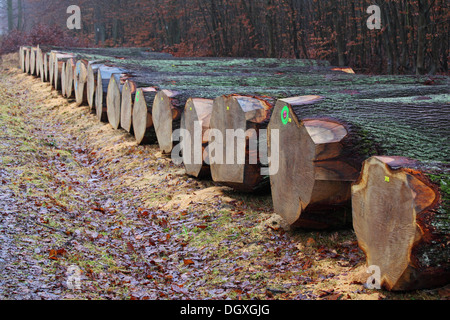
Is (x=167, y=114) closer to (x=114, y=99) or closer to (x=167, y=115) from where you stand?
(x=167, y=115)

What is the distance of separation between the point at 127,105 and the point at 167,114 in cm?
200

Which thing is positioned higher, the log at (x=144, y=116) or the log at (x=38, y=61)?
the log at (x=38, y=61)

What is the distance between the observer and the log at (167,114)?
680 cm

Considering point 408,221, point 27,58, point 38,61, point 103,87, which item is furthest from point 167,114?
point 27,58

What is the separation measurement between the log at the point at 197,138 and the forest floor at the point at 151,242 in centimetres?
20

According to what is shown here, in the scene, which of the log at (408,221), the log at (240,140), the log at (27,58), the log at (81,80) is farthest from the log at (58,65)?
the log at (408,221)

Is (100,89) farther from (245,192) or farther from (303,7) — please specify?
(303,7)

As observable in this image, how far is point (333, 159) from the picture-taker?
12.8 ft

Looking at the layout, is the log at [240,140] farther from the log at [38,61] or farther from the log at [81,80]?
the log at [38,61]

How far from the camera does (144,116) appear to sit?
7.74 meters

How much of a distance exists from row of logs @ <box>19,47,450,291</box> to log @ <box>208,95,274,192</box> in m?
0.01

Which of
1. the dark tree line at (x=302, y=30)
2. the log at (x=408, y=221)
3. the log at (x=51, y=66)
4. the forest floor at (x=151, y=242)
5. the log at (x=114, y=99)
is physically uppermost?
the dark tree line at (x=302, y=30)

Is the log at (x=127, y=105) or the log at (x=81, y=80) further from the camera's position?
the log at (x=81, y=80)

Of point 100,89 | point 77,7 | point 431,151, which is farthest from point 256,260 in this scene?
point 77,7
